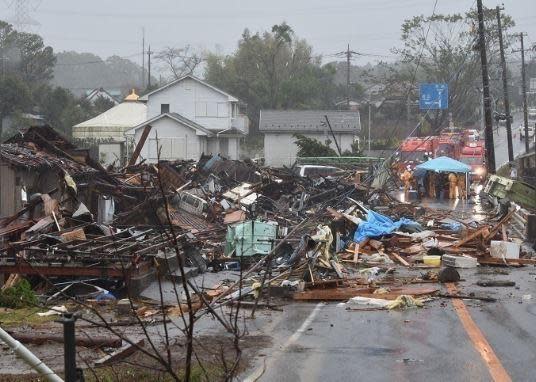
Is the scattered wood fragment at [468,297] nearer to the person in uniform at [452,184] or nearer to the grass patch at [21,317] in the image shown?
the grass patch at [21,317]

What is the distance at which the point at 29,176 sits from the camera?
24266 millimetres

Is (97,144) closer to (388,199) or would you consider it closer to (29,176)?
(388,199)

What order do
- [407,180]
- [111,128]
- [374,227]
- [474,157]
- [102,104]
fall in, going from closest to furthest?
[374,227] → [407,180] → [474,157] → [111,128] → [102,104]

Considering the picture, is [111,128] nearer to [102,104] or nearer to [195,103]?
[195,103]

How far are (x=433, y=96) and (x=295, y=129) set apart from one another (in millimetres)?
14152

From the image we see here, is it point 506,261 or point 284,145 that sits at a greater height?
point 284,145

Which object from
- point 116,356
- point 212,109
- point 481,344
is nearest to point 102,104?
point 212,109

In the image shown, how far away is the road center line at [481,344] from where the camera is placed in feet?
26.5

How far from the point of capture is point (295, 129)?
67.0 m

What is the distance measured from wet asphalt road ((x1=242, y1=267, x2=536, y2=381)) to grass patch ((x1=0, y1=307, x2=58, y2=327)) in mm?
3264

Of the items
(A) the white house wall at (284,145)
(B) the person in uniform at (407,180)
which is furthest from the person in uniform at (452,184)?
(A) the white house wall at (284,145)

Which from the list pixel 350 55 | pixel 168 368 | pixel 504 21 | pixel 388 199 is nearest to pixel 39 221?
pixel 168 368

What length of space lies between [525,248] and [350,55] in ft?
229

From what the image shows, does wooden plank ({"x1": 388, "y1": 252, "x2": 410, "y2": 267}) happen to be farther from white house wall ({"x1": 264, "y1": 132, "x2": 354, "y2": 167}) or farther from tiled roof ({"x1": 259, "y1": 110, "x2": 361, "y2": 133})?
white house wall ({"x1": 264, "y1": 132, "x2": 354, "y2": 167})
